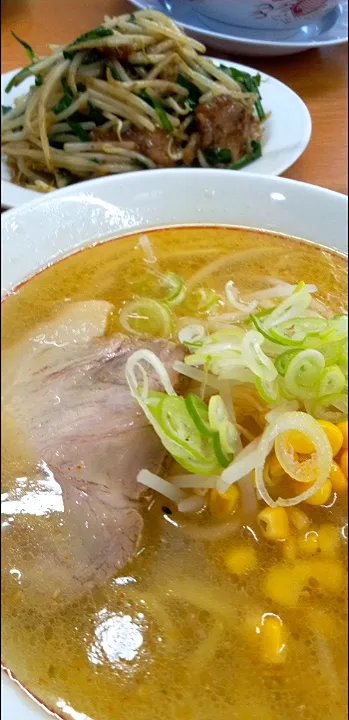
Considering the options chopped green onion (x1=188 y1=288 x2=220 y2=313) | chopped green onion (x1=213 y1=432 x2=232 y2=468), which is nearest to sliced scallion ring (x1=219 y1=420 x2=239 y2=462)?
chopped green onion (x1=213 y1=432 x2=232 y2=468)

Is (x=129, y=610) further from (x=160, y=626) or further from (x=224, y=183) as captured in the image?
(x=224, y=183)

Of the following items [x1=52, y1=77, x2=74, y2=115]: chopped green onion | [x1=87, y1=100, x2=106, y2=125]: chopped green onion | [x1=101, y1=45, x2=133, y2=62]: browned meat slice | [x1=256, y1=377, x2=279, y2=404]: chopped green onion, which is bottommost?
[x1=256, y1=377, x2=279, y2=404]: chopped green onion

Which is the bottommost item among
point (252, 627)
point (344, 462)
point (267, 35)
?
point (252, 627)

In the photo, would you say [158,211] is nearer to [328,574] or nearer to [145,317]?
[145,317]

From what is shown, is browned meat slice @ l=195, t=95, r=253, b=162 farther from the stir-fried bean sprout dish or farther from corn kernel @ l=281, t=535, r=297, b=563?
corn kernel @ l=281, t=535, r=297, b=563

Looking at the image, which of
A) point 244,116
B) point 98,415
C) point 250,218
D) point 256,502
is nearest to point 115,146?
point 244,116

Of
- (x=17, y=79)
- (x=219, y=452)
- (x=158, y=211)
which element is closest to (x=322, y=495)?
(x=219, y=452)

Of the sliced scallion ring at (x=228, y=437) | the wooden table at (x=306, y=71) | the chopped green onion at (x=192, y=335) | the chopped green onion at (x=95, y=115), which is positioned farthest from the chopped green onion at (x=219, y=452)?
the chopped green onion at (x=95, y=115)
